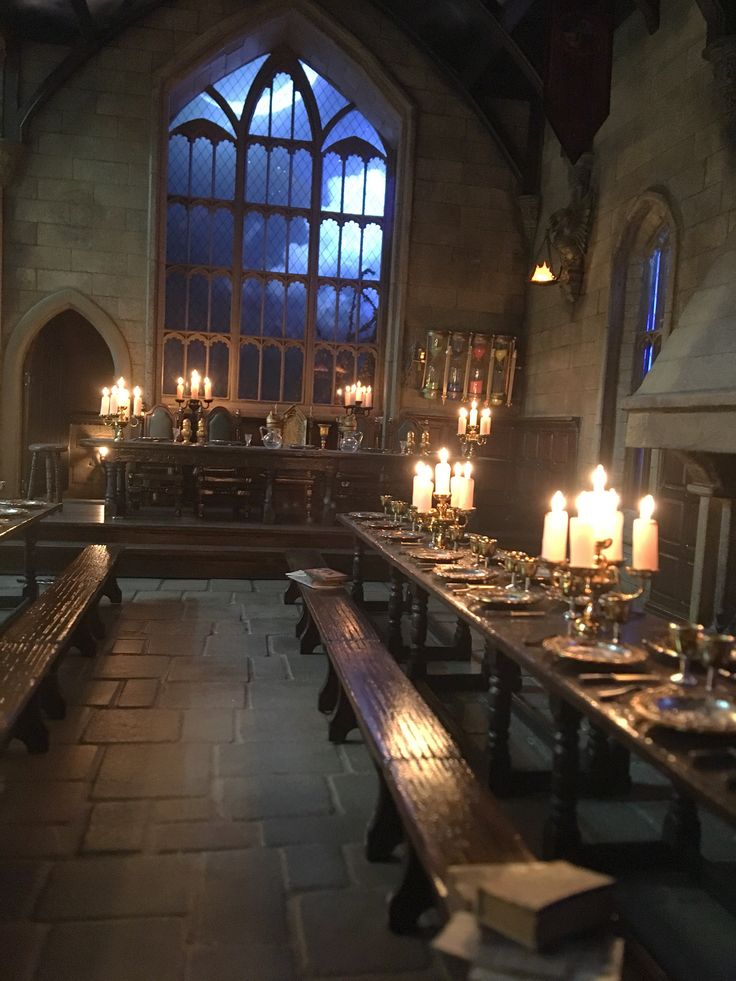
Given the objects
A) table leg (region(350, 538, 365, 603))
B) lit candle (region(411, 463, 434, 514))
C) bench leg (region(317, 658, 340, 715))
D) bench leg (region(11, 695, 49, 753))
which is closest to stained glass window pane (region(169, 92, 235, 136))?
table leg (region(350, 538, 365, 603))

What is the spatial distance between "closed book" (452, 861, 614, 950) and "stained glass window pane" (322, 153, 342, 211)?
10.5 metres

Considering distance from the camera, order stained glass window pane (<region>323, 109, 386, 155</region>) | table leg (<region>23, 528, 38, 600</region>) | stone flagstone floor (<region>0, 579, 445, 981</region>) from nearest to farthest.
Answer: stone flagstone floor (<region>0, 579, 445, 981</region>) → table leg (<region>23, 528, 38, 600</region>) → stained glass window pane (<region>323, 109, 386, 155</region>)

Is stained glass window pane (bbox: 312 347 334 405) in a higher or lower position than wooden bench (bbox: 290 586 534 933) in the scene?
higher

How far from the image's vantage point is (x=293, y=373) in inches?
430

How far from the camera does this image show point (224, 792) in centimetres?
307

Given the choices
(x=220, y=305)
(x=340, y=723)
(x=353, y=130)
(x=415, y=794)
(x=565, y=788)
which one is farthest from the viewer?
(x=353, y=130)

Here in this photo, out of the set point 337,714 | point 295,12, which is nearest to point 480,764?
point 337,714

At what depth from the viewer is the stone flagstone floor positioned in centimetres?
211

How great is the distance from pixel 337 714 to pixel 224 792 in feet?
2.25

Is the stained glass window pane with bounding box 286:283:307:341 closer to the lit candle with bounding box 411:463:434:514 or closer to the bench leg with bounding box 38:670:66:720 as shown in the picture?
the lit candle with bounding box 411:463:434:514

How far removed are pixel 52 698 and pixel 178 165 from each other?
8613 mm

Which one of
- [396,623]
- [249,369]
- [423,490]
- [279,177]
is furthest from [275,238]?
[423,490]

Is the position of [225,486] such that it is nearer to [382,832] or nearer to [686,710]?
[382,832]

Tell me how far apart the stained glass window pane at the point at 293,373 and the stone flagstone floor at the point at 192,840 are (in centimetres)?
664
